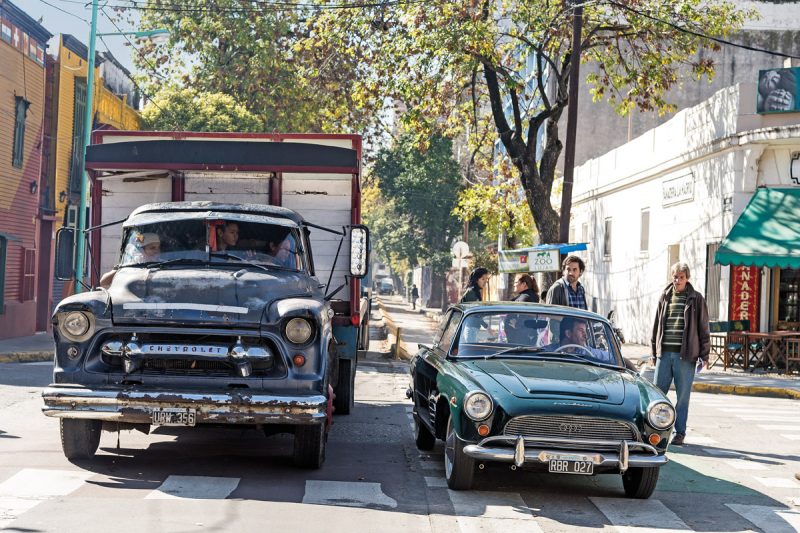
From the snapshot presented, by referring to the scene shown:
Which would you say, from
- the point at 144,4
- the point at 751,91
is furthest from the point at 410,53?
the point at 144,4

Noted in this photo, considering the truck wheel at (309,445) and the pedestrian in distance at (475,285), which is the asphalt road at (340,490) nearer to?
the truck wheel at (309,445)

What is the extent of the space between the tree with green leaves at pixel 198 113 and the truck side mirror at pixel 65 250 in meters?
26.4

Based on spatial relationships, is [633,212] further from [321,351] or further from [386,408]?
[321,351]

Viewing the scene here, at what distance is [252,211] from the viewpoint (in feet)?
33.2

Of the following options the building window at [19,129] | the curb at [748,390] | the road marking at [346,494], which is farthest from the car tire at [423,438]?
the building window at [19,129]

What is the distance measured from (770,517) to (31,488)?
5338 millimetres

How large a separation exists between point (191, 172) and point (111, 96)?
26147 millimetres

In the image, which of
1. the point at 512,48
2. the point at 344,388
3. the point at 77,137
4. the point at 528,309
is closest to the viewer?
the point at 528,309

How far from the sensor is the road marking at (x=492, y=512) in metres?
7.34

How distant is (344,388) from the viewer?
12727 millimetres

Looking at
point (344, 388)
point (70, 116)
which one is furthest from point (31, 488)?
point (70, 116)

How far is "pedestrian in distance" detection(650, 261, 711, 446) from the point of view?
11.6 m

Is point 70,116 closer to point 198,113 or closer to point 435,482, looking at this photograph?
point 198,113

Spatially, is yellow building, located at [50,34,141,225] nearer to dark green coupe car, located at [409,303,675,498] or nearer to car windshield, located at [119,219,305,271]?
car windshield, located at [119,219,305,271]
